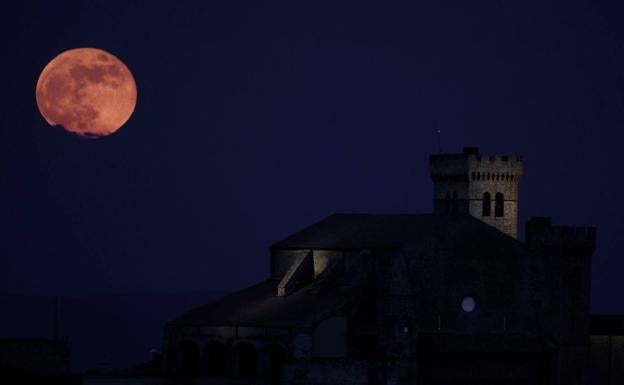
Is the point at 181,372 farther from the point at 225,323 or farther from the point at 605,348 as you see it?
the point at 605,348

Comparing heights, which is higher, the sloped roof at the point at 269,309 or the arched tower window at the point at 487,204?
the arched tower window at the point at 487,204

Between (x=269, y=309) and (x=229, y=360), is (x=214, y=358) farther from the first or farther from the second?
(x=269, y=309)

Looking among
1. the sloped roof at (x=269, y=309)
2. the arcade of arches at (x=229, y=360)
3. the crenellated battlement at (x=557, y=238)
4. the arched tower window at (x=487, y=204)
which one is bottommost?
the arcade of arches at (x=229, y=360)

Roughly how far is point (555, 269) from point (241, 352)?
1818cm

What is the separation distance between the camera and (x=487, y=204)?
470ft

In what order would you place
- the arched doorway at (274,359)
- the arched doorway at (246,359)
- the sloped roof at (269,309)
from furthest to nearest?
1. the arched doorway at (246,359)
2. the sloped roof at (269,309)
3. the arched doorway at (274,359)

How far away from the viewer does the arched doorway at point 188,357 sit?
372 ft

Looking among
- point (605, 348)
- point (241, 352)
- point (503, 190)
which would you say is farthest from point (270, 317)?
point (503, 190)

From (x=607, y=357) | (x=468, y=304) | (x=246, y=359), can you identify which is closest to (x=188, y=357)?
(x=246, y=359)

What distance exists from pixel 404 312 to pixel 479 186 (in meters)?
31.8

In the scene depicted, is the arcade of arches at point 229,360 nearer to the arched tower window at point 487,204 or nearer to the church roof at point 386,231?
the church roof at point 386,231

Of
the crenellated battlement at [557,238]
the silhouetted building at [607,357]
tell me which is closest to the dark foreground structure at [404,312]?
the crenellated battlement at [557,238]

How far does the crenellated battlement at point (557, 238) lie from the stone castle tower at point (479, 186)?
2205 cm

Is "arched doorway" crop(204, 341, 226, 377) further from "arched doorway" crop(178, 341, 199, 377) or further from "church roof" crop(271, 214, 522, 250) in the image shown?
"church roof" crop(271, 214, 522, 250)
